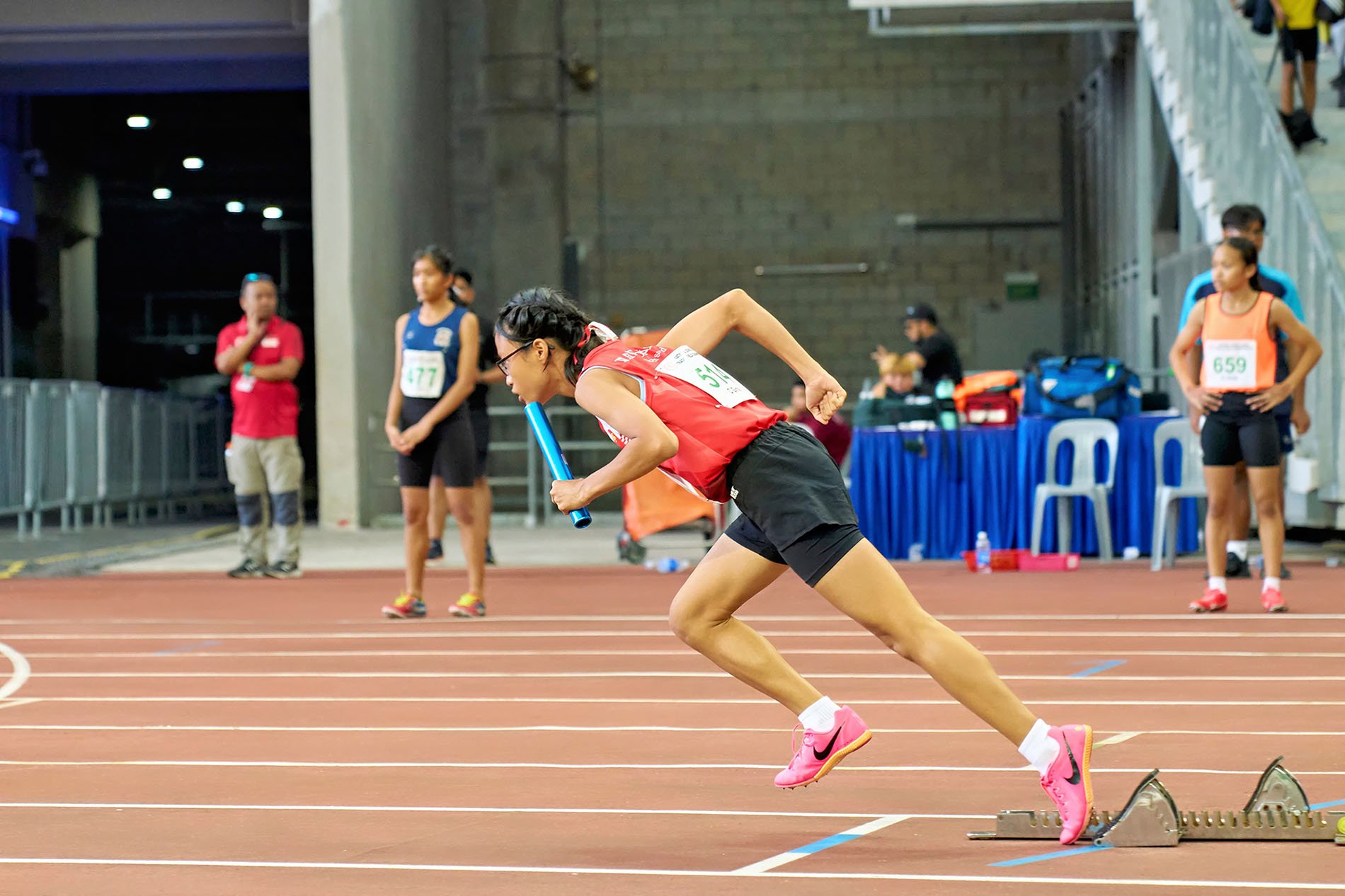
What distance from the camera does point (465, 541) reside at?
9.09 meters

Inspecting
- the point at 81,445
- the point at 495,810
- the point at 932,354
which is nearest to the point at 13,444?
the point at 81,445

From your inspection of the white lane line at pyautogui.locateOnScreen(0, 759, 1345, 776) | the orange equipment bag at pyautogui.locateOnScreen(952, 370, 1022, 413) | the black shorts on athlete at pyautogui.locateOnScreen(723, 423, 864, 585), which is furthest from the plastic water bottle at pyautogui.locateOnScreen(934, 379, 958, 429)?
the black shorts on athlete at pyautogui.locateOnScreen(723, 423, 864, 585)

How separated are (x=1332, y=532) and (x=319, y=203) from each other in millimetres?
10523

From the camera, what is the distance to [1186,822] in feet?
12.9

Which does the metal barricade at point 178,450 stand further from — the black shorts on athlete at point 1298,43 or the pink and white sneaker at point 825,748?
the pink and white sneaker at point 825,748

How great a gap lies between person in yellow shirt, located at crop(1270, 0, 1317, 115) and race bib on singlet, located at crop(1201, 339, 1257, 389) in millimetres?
6136

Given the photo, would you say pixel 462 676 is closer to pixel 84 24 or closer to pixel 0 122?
pixel 84 24

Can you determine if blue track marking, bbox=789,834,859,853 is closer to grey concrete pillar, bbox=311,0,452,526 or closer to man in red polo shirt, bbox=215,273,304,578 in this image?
man in red polo shirt, bbox=215,273,304,578

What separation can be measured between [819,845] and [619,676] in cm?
307

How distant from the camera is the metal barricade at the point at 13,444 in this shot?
15.3 metres

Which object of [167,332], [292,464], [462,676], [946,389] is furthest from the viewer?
[167,332]

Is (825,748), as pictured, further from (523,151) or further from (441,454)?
(523,151)

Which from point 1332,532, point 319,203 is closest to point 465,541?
point 1332,532

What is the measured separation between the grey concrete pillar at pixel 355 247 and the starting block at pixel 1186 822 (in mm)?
14519
